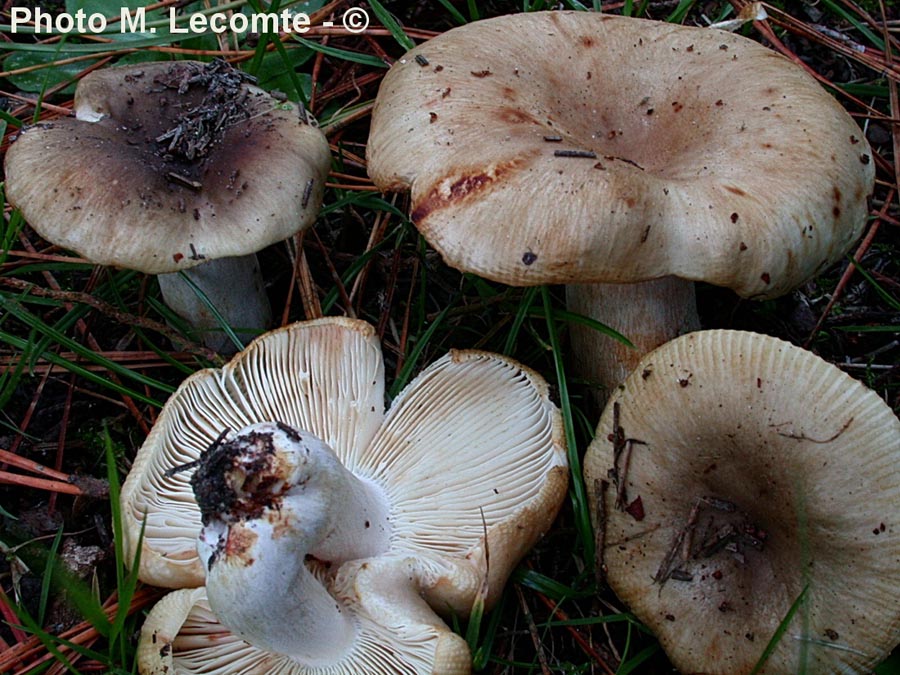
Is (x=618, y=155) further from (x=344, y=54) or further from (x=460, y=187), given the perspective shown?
(x=344, y=54)

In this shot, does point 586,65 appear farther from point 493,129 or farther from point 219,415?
point 219,415

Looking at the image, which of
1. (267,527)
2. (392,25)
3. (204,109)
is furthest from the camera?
(392,25)

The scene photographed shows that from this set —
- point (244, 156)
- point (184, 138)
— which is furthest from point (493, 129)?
point (184, 138)

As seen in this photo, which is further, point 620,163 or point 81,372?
point 81,372

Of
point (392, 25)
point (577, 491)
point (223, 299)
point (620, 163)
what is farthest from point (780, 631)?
point (392, 25)

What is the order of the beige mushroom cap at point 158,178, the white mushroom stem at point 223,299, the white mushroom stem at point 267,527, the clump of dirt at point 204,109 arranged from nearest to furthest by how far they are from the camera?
the white mushroom stem at point 267,527 < the beige mushroom cap at point 158,178 < the clump of dirt at point 204,109 < the white mushroom stem at point 223,299

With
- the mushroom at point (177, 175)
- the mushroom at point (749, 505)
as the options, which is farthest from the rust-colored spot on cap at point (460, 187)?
the mushroom at point (749, 505)

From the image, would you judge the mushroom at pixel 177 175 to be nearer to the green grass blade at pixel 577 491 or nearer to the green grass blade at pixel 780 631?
the green grass blade at pixel 577 491
